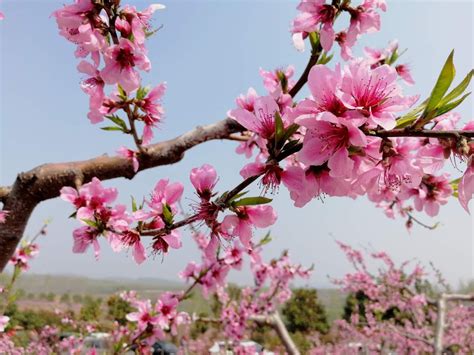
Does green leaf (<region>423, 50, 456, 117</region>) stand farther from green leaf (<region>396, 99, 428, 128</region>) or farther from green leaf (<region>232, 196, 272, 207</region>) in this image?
green leaf (<region>232, 196, 272, 207</region>)

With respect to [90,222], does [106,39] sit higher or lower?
higher

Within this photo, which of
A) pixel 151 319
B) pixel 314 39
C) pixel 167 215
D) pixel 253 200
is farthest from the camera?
pixel 151 319

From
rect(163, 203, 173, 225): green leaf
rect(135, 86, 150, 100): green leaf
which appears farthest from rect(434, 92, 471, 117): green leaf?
rect(135, 86, 150, 100): green leaf

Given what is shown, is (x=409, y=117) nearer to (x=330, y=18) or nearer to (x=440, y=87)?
(x=440, y=87)

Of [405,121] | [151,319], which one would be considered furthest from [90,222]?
[151,319]

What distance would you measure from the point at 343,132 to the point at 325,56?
Answer: 90cm

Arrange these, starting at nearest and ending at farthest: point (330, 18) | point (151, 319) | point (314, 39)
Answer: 1. point (330, 18)
2. point (314, 39)
3. point (151, 319)

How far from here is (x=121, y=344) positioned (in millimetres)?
2246

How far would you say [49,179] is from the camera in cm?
166

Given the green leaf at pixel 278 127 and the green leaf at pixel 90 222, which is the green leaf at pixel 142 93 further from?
Answer: the green leaf at pixel 278 127

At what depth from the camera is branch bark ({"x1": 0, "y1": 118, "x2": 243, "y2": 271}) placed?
164cm

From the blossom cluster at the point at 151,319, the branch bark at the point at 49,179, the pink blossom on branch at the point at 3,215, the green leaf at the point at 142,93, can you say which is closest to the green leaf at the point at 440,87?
the green leaf at the point at 142,93

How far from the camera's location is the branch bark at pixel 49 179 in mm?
1645

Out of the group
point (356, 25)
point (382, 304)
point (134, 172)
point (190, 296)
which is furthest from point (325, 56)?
point (382, 304)
